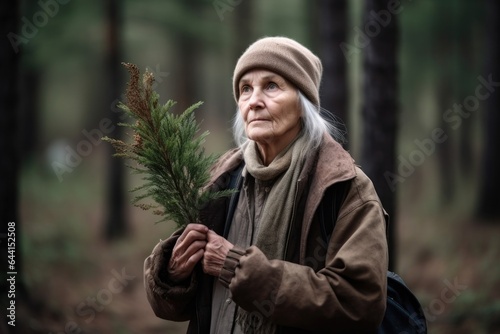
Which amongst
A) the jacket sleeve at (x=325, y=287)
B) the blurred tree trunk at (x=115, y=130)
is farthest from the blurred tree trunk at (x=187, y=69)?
the jacket sleeve at (x=325, y=287)

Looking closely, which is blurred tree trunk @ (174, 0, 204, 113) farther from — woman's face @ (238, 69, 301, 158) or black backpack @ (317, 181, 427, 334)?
black backpack @ (317, 181, 427, 334)

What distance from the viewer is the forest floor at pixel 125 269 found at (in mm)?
8812

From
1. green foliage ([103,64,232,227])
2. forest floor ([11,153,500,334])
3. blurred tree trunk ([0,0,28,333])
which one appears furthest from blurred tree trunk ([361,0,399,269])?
blurred tree trunk ([0,0,28,333])

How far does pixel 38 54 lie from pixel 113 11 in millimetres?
2279

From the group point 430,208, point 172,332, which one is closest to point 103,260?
point 172,332

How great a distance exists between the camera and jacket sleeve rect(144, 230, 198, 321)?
336 cm

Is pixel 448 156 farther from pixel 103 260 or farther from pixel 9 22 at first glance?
pixel 9 22

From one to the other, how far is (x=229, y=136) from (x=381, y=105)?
352 inches

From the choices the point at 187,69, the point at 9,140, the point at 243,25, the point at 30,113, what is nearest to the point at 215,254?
the point at 9,140

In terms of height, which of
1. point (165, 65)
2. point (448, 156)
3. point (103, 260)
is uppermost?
point (165, 65)

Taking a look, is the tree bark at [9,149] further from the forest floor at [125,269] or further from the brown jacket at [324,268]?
the brown jacket at [324,268]

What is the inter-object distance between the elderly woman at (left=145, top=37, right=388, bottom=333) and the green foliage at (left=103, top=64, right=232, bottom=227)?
0.54 feet

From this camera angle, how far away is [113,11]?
1359 centimetres

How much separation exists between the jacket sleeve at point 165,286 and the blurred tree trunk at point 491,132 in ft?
33.0
